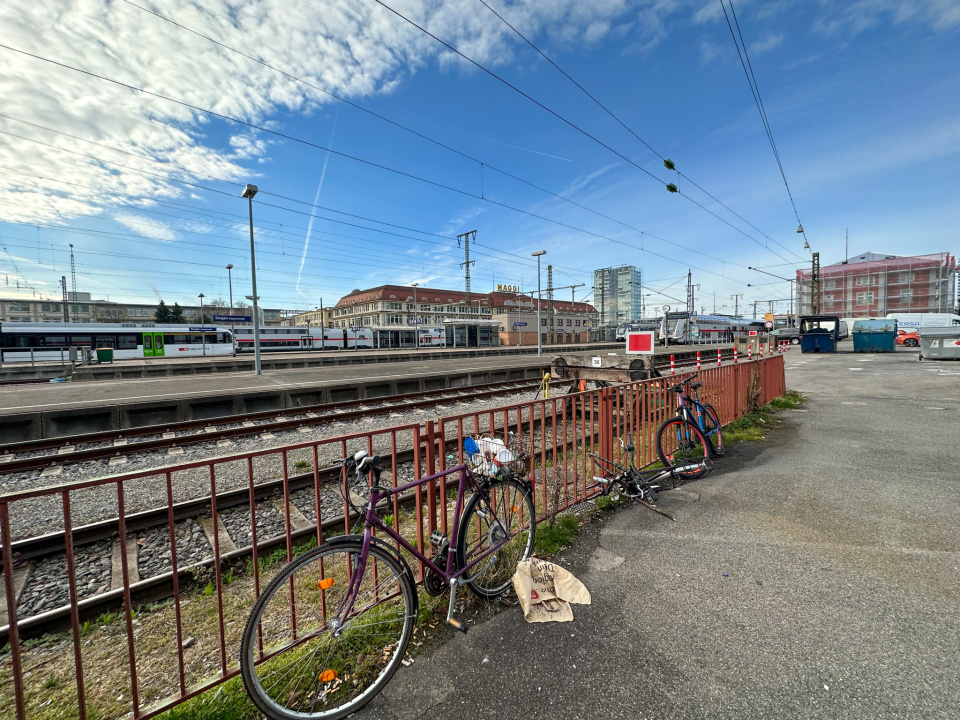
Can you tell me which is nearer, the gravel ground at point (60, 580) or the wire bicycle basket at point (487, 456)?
the wire bicycle basket at point (487, 456)

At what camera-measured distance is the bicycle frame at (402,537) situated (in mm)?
2369

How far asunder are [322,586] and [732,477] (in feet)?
17.4

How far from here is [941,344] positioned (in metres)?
21.5

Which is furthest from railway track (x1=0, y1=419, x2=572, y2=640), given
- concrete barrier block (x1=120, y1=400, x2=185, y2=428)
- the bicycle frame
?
concrete barrier block (x1=120, y1=400, x2=185, y2=428)

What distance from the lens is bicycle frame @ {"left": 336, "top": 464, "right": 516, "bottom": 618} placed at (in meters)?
2.37

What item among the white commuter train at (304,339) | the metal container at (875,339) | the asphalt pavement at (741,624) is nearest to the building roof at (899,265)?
the metal container at (875,339)

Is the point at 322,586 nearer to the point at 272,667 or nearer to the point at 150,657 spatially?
the point at 272,667

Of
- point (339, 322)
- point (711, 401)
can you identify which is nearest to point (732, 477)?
point (711, 401)

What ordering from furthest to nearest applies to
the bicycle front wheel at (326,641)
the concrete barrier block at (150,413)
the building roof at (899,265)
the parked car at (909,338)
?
the building roof at (899,265)
the parked car at (909,338)
the concrete barrier block at (150,413)
the bicycle front wheel at (326,641)

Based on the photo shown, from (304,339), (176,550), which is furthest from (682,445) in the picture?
(304,339)

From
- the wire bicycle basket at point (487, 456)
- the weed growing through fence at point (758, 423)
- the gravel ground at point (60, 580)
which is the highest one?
the wire bicycle basket at point (487, 456)

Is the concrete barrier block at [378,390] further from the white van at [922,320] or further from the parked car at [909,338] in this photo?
the white van at [922,320]

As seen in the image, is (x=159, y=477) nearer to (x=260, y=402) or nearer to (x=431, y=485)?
(x=431, y=485)

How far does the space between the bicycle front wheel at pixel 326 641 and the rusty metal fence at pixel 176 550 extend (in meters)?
0.27
